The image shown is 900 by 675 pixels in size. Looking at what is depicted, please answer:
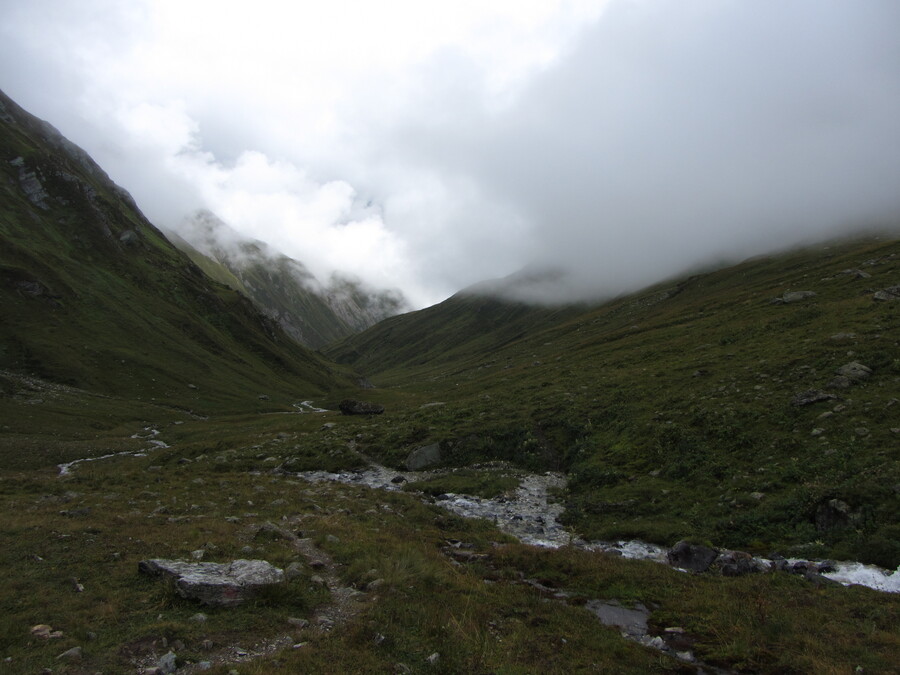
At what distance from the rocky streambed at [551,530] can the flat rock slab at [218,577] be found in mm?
12714

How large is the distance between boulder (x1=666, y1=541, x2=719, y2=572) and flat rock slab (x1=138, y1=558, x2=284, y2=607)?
14.9 m

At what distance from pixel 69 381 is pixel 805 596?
10802 cm

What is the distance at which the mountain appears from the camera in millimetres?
93500

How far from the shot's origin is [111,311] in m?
118

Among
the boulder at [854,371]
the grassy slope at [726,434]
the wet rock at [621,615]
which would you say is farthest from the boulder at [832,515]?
the boulder at [854,371]

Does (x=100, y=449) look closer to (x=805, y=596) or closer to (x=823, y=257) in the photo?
(x=805, y=596)

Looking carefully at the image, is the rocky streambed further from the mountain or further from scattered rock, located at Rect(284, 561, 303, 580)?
the mountain

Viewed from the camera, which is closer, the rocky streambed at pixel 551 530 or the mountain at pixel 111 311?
the rocky streambed at pixel 551 530

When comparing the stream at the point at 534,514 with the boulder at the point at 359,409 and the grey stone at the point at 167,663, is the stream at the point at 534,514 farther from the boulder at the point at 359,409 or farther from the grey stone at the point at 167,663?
the boulder at the point at 359,409

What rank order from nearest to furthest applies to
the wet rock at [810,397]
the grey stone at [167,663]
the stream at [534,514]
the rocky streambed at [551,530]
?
the grey stone at [167,663] → the stream at [534,514] → the rocky streambed at [551,530] → the wet rock at [810,397]

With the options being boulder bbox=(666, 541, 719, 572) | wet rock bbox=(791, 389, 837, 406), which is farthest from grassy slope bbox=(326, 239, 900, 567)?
boulder bbox=(666, 541, 719, 572)

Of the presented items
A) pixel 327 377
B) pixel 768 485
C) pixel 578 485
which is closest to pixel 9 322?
pixel 327 377

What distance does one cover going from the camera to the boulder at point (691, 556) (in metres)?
17.5

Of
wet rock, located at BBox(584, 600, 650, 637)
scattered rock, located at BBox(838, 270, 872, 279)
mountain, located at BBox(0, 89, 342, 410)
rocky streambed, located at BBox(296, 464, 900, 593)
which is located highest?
mountain, located at BBox(0, 89, 342, 410)
